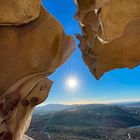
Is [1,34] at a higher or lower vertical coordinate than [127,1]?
lower

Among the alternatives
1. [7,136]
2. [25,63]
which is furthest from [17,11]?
[7,136]

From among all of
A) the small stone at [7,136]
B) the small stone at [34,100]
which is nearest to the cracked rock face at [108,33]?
the small stone at [34,100]

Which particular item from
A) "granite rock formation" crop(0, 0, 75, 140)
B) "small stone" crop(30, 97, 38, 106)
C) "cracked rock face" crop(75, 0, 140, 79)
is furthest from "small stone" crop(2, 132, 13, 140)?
"cracked rock face" crop(75, 0, 140, 79)

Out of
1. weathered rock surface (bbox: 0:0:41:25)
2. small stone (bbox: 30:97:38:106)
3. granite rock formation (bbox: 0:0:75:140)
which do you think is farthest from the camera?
small stone (bbox: 30:97:38:106)

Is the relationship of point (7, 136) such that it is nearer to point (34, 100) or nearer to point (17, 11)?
point (34, 100)

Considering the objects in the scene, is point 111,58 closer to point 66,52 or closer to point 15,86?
point 66,52

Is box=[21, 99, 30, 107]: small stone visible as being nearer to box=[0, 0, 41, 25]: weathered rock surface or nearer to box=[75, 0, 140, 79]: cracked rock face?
box=[0, 0, 41, 25]: weathered rock surface

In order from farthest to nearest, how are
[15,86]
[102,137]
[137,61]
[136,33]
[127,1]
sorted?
[102,137]
[137,61]
[136,33]
[127,1]
[15,86]

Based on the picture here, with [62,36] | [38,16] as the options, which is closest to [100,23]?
[62,36]
